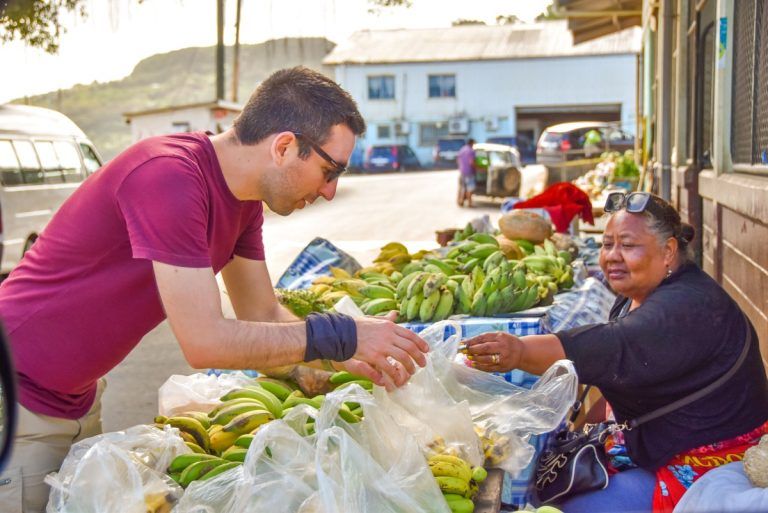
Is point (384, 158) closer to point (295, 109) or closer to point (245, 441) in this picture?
point (245, 441)

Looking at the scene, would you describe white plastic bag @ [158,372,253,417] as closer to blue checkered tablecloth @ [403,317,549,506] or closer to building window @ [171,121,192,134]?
blue checkered tablecloth @ [403,317,549,506]

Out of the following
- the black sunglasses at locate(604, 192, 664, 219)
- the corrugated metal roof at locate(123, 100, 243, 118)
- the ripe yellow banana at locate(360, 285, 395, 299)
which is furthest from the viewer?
the corrugated metal roof at locate(123, 100, 243, 118)

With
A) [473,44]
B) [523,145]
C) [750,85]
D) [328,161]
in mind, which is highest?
[473,44]

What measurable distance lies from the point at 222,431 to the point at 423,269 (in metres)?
3.24

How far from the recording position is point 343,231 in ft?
63.7

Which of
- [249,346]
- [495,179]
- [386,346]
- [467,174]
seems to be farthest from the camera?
[495,179]

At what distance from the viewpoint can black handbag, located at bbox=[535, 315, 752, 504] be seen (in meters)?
3.42

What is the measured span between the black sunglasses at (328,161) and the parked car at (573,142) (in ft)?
101

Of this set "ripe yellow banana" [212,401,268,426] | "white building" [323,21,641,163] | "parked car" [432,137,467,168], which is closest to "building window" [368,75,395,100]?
"white building" [323,21,641,163]

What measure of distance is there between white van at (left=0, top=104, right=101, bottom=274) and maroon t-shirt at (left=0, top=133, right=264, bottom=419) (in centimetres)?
1012

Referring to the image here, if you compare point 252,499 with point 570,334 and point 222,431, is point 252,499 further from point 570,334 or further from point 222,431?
point 570,334

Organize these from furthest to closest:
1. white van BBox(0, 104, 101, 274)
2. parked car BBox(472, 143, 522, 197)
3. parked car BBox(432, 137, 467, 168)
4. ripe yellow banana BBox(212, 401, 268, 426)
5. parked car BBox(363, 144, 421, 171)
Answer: parked car BBox(432, 137, 467, 168) → parked car BBox(363, 144, 421, 171) → parked car BBox(472, 143, 522, 197) → white van BBox(0, 104, 101, 274) → ripe yellow banana BBox(212, 401, 268, 426)

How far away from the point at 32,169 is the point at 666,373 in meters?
12.8

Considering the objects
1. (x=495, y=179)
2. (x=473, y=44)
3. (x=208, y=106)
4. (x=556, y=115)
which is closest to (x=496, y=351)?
(x=495, y=179)
